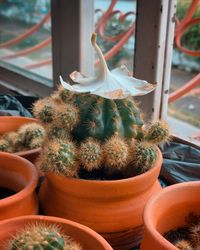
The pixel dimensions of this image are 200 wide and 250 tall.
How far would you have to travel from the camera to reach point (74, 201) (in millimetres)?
571

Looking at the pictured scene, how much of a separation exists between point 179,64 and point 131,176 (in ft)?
8.52

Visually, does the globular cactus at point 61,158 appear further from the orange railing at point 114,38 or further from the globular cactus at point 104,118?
the orange railing at point 114,38

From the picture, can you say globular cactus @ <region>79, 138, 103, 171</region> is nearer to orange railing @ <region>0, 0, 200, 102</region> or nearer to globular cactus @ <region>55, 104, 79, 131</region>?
globular cactus @ <region>55, 104, 79, 131</region>

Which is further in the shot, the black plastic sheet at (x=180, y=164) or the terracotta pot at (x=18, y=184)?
the black plastic sheet at (x=180, y=164)

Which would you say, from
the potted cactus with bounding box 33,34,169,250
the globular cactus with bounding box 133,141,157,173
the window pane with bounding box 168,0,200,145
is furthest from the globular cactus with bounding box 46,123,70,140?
the window pane with bounding box 168,0,200,145

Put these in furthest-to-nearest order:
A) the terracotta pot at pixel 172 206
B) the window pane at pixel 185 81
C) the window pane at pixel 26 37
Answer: the window pane at pixel 26 37 < the window pane at pixel 185 81 < the terracotta pot at pixel 172 206

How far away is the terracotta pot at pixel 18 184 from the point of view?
548 millimetres

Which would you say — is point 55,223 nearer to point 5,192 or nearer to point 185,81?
point 5,192

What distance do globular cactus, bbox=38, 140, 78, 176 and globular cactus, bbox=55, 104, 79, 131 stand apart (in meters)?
0.03

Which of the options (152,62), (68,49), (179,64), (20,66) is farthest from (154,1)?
(179,64)

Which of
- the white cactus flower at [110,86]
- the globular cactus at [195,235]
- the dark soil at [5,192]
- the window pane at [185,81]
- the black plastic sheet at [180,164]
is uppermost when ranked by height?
the white cactus flower at [110,86]

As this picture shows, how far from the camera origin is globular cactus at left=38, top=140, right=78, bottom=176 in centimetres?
54

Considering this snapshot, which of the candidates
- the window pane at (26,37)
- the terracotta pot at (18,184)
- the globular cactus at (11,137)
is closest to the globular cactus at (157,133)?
the terracotta pot at (18,184)

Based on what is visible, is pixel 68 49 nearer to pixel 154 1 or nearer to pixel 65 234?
pixel 154 1
